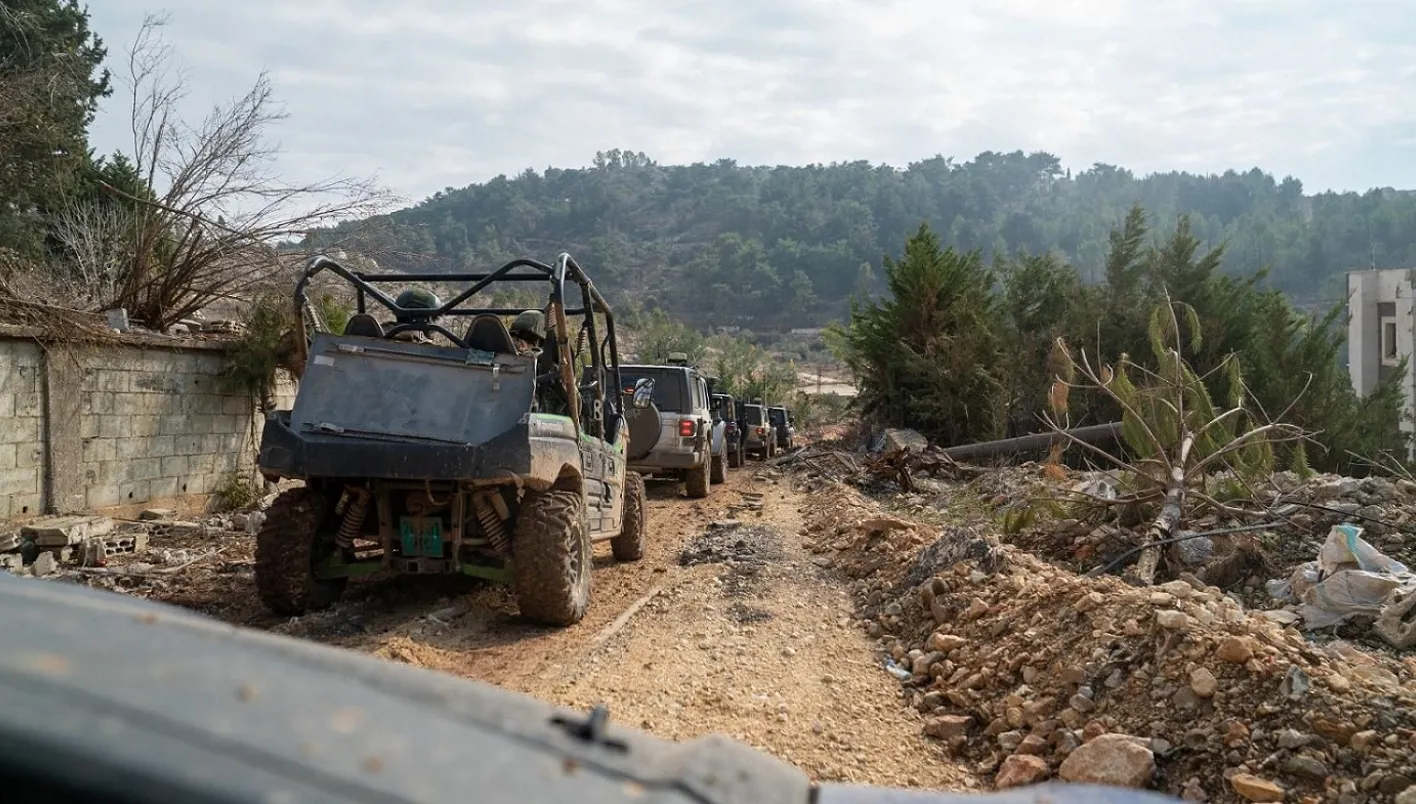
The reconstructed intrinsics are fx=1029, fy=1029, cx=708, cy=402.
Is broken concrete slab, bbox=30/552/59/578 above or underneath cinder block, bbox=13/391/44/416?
underneath

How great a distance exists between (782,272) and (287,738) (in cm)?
10307

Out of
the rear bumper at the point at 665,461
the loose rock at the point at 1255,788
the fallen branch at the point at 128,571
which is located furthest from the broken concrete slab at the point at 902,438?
the loose rock at the point at 1255,788

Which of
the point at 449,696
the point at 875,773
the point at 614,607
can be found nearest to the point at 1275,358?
the point at 614,607

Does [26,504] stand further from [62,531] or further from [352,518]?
[352,518]

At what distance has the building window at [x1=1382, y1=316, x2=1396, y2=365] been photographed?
106 feet

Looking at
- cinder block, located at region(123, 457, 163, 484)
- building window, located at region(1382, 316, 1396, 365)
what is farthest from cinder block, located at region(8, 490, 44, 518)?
building window, located at region(1382, 316, 1396, 365)

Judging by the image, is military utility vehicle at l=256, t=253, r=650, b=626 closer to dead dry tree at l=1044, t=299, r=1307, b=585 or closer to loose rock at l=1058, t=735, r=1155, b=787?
loose rock at l=1058, t=735, r=1155, b=787

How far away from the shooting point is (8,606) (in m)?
1.33

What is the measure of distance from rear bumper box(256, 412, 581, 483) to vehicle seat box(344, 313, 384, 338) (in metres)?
0.98

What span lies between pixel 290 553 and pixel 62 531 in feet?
12.8

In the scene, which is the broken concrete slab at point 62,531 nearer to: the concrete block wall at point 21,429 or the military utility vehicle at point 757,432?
the concrete block wall at point 21,429

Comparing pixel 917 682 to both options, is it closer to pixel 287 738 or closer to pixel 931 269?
pixel 287 738

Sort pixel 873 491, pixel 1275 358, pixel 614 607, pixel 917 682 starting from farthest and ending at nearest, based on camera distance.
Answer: pixel 1275 358, pixel 873 491, pixel 614 607, pixel 917 682

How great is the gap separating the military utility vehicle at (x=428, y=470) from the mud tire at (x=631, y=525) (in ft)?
7.16
